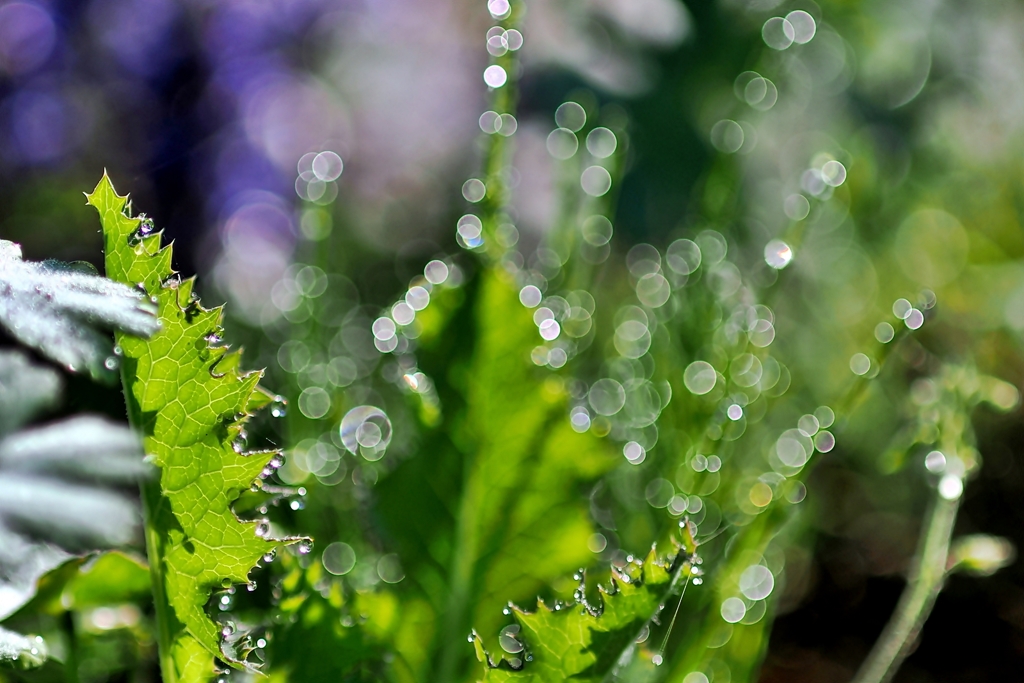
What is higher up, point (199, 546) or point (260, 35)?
point (199, 546)

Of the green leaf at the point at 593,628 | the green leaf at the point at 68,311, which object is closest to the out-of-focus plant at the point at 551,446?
the green leaf at the point at 593,628

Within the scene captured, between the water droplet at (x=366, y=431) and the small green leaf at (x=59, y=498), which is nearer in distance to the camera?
the small green leaf at (x=59, y=498)

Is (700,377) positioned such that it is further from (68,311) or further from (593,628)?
(68,311)

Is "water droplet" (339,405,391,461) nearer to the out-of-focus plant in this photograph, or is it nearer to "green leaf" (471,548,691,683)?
the out-of-focus plant

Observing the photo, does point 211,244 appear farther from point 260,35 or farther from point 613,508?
point 613,508

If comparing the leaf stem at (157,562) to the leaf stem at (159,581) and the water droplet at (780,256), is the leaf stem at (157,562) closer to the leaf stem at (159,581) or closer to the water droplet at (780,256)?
the leaf stem at (159,581)

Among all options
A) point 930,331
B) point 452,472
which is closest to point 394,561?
point 452,472
